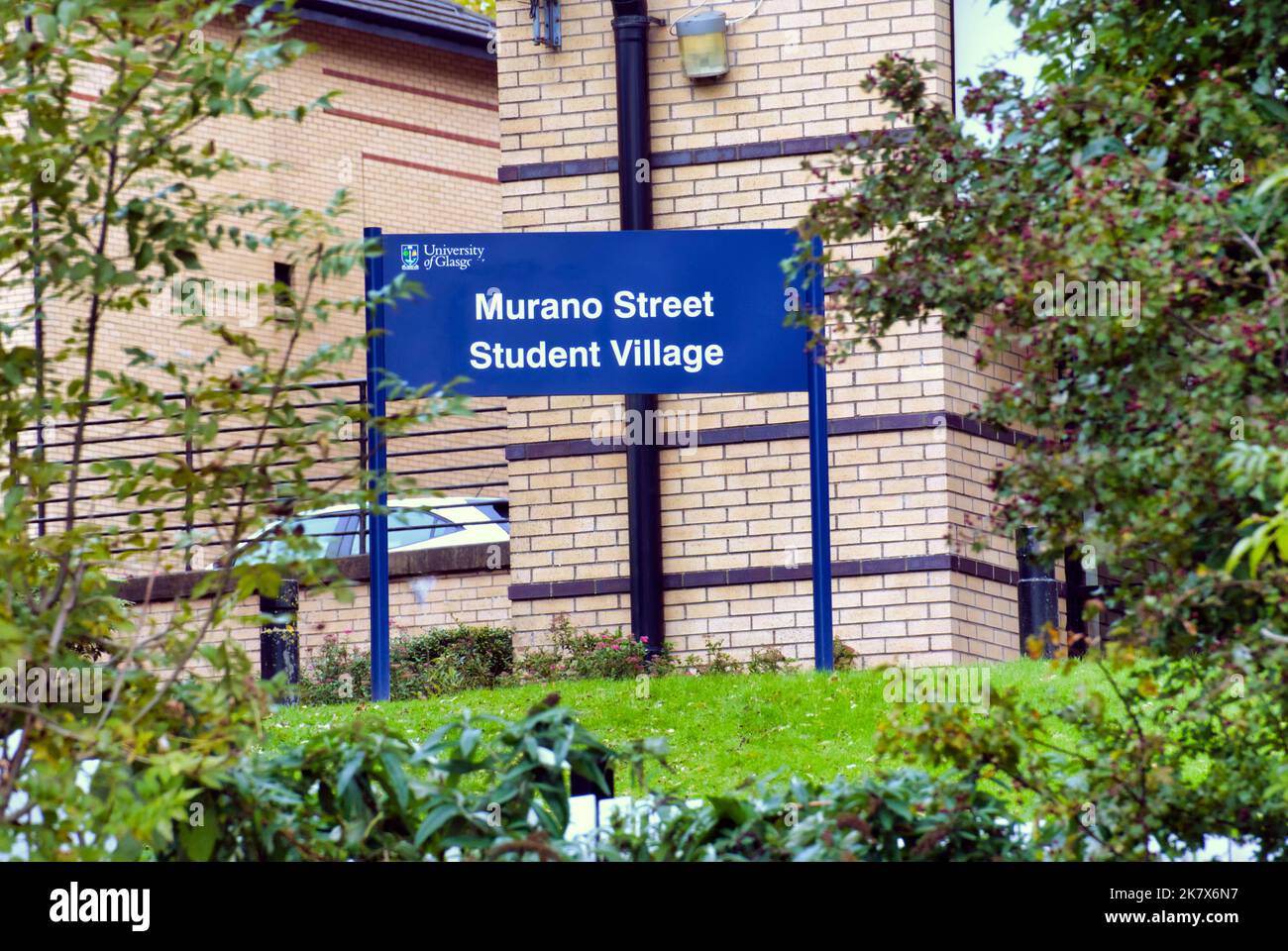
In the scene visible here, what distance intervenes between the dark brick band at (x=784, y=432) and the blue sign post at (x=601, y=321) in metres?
1.26

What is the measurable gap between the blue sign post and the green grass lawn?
0.85 meters

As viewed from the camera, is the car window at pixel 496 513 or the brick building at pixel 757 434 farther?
the car window at pixel 496 513

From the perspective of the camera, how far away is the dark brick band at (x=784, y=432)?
1177 centimetres

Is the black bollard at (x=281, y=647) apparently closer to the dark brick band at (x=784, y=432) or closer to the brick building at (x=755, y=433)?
the brick building at (x=755, y=433)

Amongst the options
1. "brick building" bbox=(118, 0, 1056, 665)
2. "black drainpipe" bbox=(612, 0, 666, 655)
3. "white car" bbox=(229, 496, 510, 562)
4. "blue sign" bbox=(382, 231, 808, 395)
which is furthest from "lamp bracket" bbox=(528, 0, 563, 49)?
"white car" bbox=(229, 496, 510, 562)

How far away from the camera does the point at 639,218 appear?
39.8 ft

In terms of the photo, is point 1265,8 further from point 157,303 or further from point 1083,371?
point 157,303

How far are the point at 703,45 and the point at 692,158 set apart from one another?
2.41ft

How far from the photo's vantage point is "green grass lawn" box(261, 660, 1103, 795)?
825cm

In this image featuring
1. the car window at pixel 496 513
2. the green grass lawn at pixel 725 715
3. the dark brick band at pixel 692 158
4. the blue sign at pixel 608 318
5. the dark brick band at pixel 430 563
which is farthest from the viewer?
the car window at pixel 496 513

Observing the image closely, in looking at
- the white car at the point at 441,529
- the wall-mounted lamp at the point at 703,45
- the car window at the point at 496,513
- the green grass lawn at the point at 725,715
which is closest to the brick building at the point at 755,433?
the wall-mounted lamp at the point at 703,45

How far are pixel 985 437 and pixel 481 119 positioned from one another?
12601 millimetres

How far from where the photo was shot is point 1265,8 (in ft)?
15.6
